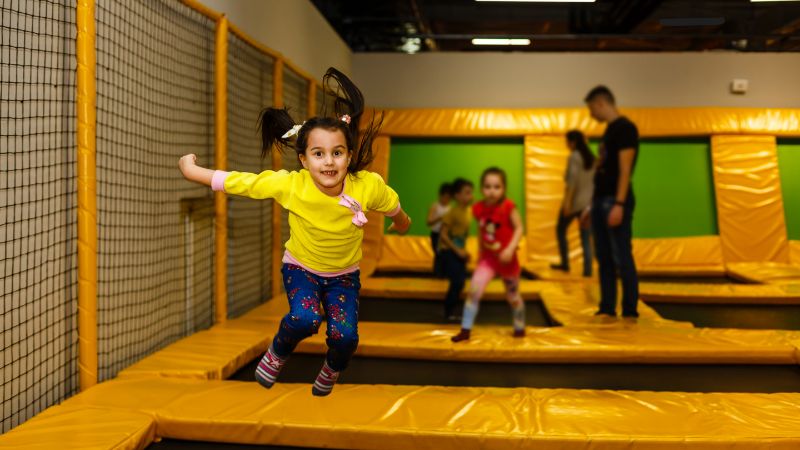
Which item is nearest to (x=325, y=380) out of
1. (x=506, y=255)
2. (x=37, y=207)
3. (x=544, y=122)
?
(x=37, y=207)

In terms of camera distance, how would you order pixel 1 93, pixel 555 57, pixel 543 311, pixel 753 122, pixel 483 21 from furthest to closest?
pixel 483 21, pixel 555 57, pixel 753 122, pixel 543 311, pixel 1 93

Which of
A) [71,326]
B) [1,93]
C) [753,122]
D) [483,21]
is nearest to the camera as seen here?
[1,93]

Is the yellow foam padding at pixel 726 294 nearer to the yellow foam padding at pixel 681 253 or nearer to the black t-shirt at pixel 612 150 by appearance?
the yellow foam padding at pixel 681 253

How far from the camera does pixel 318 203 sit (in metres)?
1.67

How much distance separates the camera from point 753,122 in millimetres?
6906

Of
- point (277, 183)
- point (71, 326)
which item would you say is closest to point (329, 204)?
point (277, 183)

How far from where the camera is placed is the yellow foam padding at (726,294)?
5320 millimetres

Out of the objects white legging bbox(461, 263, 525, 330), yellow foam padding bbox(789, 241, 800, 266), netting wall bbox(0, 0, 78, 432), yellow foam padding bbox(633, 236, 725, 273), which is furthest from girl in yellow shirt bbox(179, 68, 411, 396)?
yellow foam padding bbox(789, 241, 800, 266)

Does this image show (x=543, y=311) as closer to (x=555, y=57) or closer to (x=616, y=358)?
(x=616, y=358)

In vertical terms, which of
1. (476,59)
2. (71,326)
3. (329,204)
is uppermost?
(476,59)

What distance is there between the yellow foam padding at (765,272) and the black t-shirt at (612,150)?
105 inches

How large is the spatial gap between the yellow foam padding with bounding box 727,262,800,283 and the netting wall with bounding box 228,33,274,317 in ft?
13.6

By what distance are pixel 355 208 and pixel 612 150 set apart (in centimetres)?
276

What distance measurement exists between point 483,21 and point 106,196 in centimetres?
754
